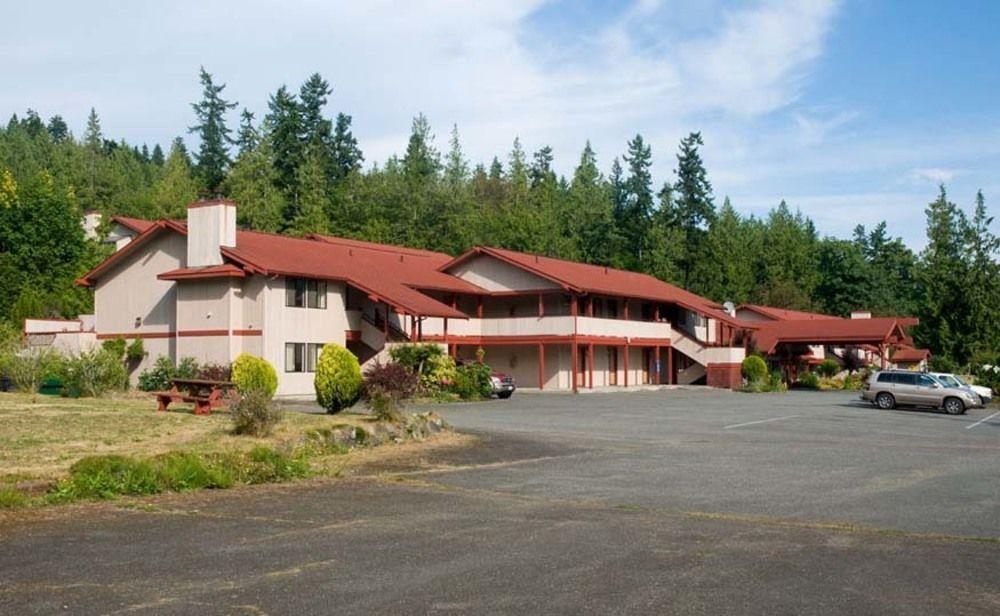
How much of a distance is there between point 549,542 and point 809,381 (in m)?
53.9

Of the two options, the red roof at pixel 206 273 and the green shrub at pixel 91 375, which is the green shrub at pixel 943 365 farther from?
the green shrub at pixel 91 375

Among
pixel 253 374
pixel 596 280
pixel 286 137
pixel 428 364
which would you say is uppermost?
pixel 286 137

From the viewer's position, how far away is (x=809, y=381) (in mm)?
61625

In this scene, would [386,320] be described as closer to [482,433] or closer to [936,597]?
[482,433]

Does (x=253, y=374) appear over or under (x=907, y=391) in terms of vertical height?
over

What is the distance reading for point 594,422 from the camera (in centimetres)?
2903

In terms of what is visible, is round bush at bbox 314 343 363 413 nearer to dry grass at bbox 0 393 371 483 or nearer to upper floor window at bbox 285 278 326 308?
dry grass at bbox 0 393 371 483

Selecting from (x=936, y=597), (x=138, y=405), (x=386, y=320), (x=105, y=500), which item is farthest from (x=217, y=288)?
(x=936, y=597)

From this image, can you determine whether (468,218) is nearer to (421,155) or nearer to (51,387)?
(421,155)

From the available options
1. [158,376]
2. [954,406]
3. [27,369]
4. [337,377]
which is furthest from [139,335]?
[954,406]

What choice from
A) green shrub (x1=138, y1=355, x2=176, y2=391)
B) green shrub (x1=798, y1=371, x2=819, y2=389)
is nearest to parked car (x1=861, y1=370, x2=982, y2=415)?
green shrub (x1=798, y1=371, x2=819, y2=389)

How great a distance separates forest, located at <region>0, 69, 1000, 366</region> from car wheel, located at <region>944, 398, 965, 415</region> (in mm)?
18838

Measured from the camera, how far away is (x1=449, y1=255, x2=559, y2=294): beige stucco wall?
Answer: 168 feet

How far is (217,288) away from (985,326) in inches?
1659
